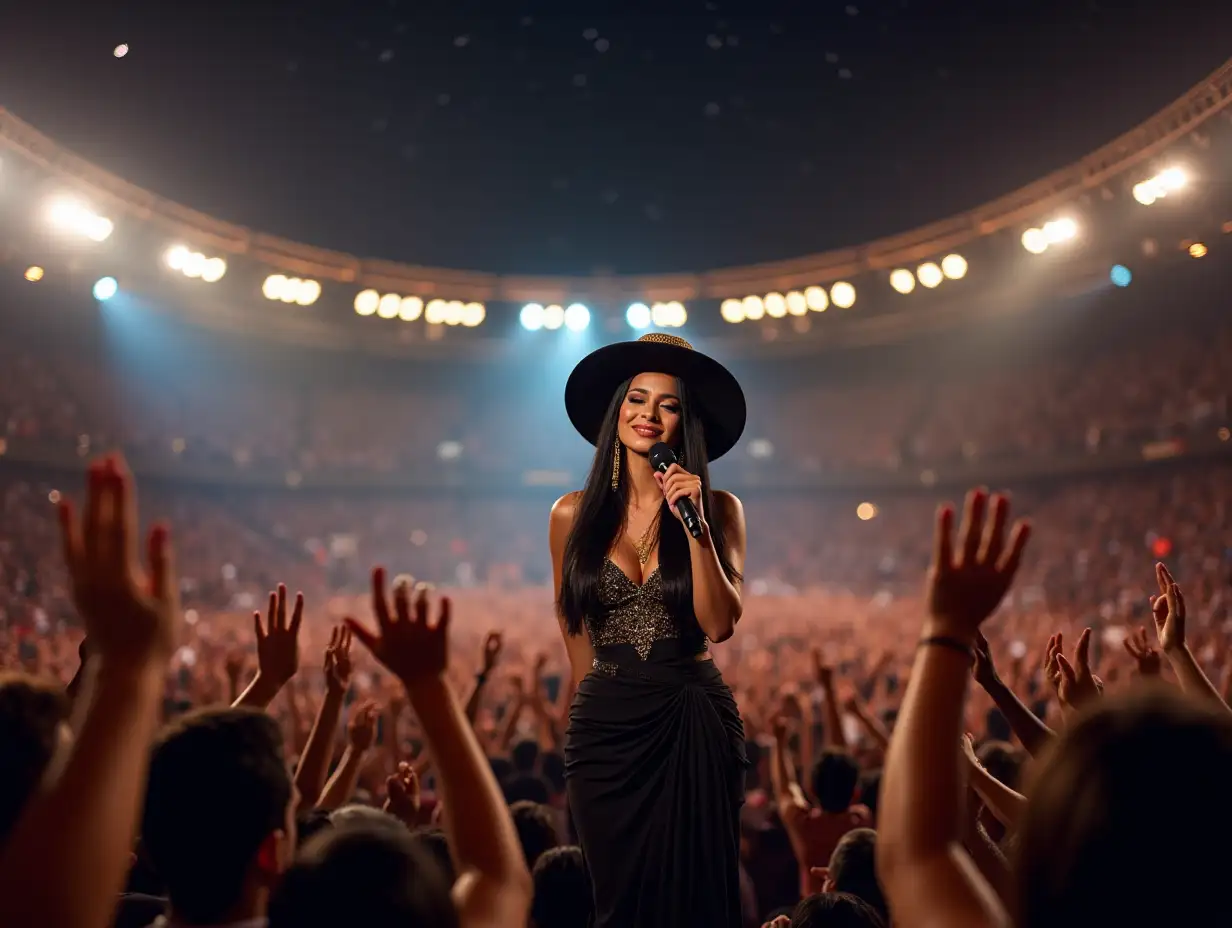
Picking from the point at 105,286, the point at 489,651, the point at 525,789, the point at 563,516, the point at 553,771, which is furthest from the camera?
the point at 105,286

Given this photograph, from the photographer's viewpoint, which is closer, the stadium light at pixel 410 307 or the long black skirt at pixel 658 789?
the long black skirt at pixel 658 789

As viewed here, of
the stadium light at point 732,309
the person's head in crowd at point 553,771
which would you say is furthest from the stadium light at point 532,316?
the person's head in crowd at point 553,771

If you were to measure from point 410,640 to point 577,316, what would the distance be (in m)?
29.1

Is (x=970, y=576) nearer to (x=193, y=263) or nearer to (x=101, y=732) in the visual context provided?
(x=101, y=732)

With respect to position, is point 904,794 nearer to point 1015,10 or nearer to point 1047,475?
point 1015,10

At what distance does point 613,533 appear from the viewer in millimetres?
3328

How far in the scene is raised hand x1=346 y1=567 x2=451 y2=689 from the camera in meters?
1.49

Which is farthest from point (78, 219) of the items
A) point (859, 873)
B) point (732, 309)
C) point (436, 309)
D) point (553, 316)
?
point (859, 873)

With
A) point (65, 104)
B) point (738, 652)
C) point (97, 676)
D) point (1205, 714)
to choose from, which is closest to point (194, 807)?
point (97, 676)

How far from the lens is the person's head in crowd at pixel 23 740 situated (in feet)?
5.55

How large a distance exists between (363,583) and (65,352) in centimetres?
1149

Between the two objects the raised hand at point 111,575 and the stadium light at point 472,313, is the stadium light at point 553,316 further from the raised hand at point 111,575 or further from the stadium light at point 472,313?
the raised hand at point 111,575

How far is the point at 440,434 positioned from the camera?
36.4 metres

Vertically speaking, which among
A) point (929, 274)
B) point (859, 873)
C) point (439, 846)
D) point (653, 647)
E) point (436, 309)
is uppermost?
point (436, 309)
